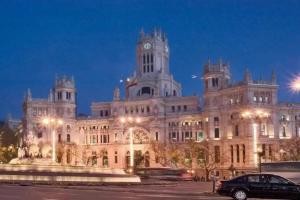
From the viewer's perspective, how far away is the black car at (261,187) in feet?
116

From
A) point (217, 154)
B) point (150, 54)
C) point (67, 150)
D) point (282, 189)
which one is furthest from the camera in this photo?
point (150, 54)

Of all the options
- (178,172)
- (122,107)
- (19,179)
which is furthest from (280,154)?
(19,179)

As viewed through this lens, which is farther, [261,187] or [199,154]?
[199,154]

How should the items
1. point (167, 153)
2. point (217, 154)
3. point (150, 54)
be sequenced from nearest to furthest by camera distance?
1. point (217, 154)
2. point (167, 153)
3. point (150, 54)

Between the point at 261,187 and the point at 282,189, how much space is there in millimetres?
1274

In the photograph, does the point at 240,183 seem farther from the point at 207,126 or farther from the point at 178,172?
the point at 207,126

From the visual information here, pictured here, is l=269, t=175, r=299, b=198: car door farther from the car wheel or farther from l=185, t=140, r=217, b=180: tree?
l=185, t=140, r=217, b=180: tree

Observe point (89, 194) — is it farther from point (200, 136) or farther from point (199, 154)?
point (200, 136)

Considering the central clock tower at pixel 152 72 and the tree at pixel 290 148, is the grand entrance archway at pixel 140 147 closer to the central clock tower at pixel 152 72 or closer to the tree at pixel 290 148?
the central clock tower at pixel 152 72

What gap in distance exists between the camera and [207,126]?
139 m

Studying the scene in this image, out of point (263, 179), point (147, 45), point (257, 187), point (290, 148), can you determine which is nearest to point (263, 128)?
point (290, 148)

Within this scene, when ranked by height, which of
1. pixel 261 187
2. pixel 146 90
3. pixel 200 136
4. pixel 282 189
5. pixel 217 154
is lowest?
pixel 282 189

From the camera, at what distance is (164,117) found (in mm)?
148125

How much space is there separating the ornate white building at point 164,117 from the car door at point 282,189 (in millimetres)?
87697
